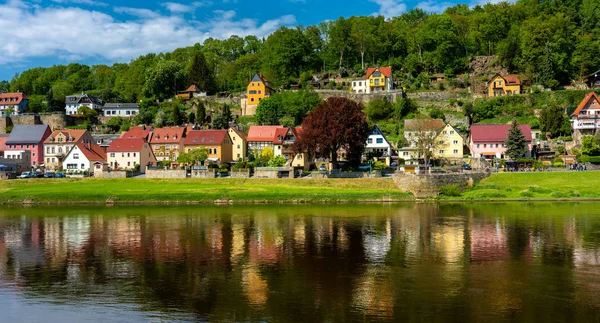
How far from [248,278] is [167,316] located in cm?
504

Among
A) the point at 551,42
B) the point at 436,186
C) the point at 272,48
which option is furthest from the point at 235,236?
the point at 272,48

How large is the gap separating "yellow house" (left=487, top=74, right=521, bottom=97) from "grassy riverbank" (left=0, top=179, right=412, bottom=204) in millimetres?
41130

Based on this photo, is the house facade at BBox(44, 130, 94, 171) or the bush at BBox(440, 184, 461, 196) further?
the house facade at BBox(44, 130, 94, 171)

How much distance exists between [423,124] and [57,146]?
50.3 meters

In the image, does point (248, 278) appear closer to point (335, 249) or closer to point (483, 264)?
point (335, 249)

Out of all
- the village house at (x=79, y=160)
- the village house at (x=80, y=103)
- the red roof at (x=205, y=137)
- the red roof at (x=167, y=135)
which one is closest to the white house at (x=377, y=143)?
the red roof at (x=205, y=137)

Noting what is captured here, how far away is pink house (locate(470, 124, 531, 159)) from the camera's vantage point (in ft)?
224

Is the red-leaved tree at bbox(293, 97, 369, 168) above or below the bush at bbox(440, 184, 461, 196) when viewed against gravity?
above

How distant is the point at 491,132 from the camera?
227 feet

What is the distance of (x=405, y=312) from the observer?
690 inches

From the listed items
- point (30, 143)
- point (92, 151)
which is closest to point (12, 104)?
point (30, 143)

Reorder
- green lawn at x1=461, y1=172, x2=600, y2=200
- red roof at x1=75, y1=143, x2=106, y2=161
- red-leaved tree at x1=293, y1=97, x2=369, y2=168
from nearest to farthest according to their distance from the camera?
green lawn at x1=461, y1=172, x2=600, y2=200 → red-leaved tree at x1=293, y1=97, x2=369, y2=168 → red roof at x1=75, y1=143, x2=106, y2=161

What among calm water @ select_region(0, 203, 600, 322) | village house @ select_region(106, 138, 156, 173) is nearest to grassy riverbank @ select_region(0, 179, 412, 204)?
calm water @ select_region(0, 203, 600, 322)

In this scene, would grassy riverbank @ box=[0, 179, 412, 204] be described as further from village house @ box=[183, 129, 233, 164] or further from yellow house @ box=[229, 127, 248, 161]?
yellow house @ box=[229, 127, 248, 161]
